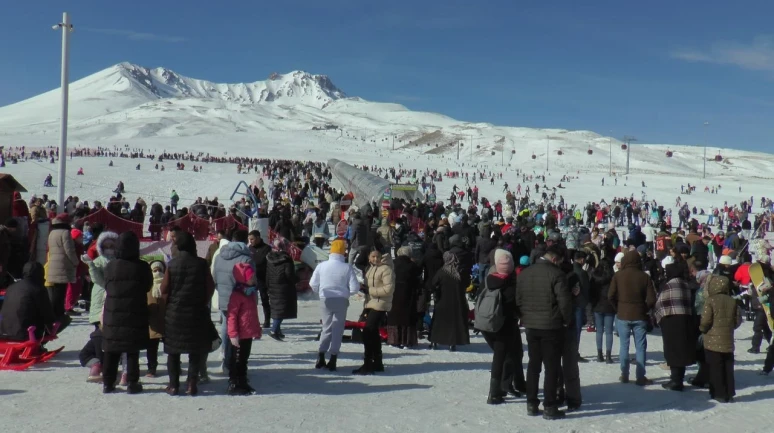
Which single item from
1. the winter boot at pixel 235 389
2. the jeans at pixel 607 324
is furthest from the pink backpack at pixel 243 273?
the jeans at pixel 607 324

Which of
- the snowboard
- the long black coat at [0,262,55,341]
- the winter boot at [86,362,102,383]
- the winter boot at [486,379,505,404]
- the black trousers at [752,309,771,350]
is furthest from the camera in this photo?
the black trousers at [752,309,771,350]

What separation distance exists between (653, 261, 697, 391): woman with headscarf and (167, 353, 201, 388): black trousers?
447 cm

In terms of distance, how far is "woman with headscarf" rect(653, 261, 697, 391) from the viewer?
694 centimetres

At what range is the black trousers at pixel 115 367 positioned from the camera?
5.96 m

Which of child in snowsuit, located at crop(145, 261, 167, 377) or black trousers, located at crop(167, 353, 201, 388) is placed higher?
child in snowsuit, located at crop(145, 261, 167, 377)

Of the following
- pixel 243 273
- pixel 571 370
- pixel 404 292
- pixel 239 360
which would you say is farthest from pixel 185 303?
pixel 571 370

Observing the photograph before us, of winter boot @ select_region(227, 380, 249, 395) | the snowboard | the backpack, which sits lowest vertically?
winter boot @ select_region(227, 380, 249, 395)

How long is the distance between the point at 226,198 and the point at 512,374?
2921 centimetres

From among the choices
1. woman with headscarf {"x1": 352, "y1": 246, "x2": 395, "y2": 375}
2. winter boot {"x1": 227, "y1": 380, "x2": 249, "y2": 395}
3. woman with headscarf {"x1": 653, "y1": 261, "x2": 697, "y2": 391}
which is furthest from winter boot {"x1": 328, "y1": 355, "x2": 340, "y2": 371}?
woman with headscarf {"x1": 653, "y1": 261, "x2": 697, "y2": 391}

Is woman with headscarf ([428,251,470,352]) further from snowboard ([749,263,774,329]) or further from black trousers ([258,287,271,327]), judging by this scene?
snowboard ([749,263,774,329])

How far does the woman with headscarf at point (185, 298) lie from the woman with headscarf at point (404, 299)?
293cm

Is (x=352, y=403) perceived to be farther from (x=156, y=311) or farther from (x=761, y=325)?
(x=761, y=325)

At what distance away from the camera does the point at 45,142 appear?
92875mm

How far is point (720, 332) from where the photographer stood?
6.66 metres
